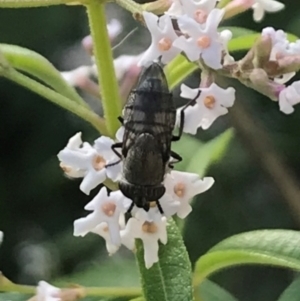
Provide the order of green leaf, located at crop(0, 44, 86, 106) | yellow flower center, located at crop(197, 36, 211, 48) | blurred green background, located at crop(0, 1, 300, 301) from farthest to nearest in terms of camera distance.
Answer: blurred green background, located at crop(0, 1, 300, 301) < green leaf, located at crop(0, 44, 86, 106) < yellow flower center, located at crop(197, 36, 211, 48)

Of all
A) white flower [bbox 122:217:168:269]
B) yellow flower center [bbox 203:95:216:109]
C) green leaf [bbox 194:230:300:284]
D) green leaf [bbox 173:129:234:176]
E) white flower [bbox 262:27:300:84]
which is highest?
white flower [bbox 262:27:300:84]

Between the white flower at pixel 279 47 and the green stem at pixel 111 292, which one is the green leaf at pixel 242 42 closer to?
the white flower at pixel 279 47

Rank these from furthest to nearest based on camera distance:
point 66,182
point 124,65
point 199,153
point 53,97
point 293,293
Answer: point 66,182
point 199,153
point 124,65
point 293,293
point 53,97

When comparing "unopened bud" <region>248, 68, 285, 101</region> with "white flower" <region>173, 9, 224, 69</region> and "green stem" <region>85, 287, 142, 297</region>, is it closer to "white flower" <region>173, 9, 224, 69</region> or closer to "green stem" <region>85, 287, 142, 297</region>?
"white flower" <region>173, 9, 224, 69</region>

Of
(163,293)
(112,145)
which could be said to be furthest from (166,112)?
(163,293)

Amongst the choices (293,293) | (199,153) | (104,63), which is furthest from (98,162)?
(199,153)

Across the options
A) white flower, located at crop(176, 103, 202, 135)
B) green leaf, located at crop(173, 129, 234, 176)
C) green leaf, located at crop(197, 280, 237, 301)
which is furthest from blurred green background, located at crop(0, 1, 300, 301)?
white flower, located at crop(176, 103, 202, 135)

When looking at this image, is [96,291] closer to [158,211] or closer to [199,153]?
[158,211]
